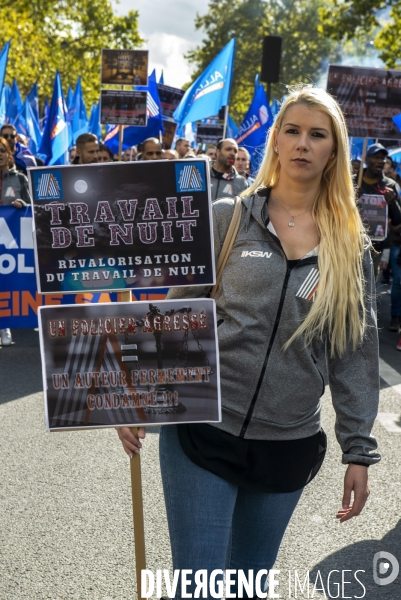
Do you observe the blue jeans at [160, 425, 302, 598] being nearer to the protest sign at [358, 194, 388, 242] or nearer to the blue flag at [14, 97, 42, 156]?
the protest sign at [358, 194, 388, 242]

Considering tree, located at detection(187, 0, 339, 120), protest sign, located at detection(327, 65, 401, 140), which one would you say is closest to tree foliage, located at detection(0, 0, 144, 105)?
tree, located at detection(187, 0, 339, 120)

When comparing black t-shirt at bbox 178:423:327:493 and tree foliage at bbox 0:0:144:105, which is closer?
black t-shirt at bbox 178:423:327:493

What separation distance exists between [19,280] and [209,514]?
18.6 feet

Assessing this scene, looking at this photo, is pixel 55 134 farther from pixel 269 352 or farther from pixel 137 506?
pixel 269 352

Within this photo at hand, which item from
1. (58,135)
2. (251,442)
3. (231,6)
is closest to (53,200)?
(251,442)

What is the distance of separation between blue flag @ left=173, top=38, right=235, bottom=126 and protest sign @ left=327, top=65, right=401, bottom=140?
3330 millimetres

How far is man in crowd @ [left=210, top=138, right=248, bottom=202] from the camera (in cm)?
944

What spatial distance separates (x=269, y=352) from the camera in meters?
2.31

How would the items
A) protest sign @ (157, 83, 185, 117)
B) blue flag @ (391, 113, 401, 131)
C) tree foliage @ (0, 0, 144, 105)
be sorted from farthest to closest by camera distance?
tree foliage @ (0, 0, 144, 105)
protest sign @ (157, 83, 185, 117)
blue flag @ (391, 113, 401, 131)

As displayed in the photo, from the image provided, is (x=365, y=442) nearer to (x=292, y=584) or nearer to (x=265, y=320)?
(x=265, y=320)

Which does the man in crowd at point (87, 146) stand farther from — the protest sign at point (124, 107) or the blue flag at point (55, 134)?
the blue flag at point (55, 134)

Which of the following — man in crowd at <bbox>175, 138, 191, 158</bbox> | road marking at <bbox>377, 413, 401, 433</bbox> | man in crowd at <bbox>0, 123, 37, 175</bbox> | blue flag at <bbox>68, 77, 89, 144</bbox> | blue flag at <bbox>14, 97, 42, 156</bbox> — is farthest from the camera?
blue flag at <bbox>68, 77, 89, 144</bbox>

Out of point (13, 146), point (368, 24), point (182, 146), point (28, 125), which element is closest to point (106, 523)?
point (13, 146)

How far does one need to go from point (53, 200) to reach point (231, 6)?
65.5m
